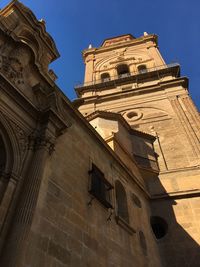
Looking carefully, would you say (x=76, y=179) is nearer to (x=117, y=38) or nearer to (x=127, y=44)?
(x=127, y=44)

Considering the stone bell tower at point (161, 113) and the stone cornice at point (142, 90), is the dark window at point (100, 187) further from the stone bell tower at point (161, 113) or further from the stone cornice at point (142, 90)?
the stone cornice at point (142, 90)

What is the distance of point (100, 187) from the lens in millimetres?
8172

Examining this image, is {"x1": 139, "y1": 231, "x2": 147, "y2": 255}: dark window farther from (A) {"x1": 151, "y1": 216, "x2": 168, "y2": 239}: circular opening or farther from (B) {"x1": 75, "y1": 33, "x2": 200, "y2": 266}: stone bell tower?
(A) {"x1": 151, "y1": 216, "x2": 168, "y2": 239}: circular opening

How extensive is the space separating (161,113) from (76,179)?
1231 cm

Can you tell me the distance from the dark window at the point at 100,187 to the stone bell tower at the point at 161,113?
3582 millimetres

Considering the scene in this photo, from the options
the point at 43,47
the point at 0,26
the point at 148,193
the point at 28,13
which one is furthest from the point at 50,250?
the point at 28,13

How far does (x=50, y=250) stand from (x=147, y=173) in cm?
837

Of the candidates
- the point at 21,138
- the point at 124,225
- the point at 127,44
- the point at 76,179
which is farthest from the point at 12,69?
the point at 127,44

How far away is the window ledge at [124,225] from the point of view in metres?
8.09

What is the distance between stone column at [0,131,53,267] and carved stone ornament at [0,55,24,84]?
1753 millimetres

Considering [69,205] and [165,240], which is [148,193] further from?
[69,205]

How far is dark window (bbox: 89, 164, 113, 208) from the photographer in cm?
770

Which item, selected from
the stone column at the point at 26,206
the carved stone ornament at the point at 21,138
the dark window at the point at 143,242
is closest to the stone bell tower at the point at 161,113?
the dark window at the point at 143,242

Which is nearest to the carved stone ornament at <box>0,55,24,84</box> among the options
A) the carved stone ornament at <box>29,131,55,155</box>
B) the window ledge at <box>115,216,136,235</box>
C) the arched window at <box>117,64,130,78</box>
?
the carved stone ornament at <box>29,131,55,155</box>
